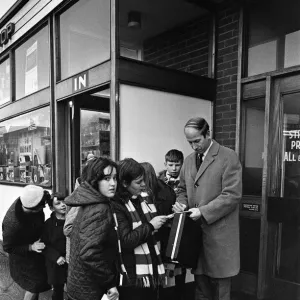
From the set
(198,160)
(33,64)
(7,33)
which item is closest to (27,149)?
(33,64)

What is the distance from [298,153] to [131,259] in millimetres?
2149

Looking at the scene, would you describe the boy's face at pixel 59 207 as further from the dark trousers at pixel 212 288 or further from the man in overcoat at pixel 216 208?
the dark trousers at pixel 212 288

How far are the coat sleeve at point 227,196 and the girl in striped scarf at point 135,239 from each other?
15.1 inches

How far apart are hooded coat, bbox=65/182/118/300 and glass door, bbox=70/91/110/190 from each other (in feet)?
7.97

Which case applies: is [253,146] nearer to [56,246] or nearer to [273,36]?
[273,36]

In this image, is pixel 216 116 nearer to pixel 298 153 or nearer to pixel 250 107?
pixel 250 107

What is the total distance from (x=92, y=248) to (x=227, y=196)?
1.11 metres

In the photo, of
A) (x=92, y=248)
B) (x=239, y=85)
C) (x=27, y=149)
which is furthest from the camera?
(x=27, y=149)

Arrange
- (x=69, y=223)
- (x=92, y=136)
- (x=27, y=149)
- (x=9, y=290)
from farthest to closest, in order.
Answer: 1. (x=27, y=149)
2. (x=92, y=136)
3. (x=9, y=290)
4. (x=69, y=223)

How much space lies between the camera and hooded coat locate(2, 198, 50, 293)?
2.62 meters

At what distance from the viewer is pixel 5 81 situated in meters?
6.20

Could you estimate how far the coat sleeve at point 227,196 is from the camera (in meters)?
2.32

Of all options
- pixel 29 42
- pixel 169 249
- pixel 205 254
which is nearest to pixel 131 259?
pixel 169 249

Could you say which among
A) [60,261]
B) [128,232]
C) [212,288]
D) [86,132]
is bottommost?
[212,288]
